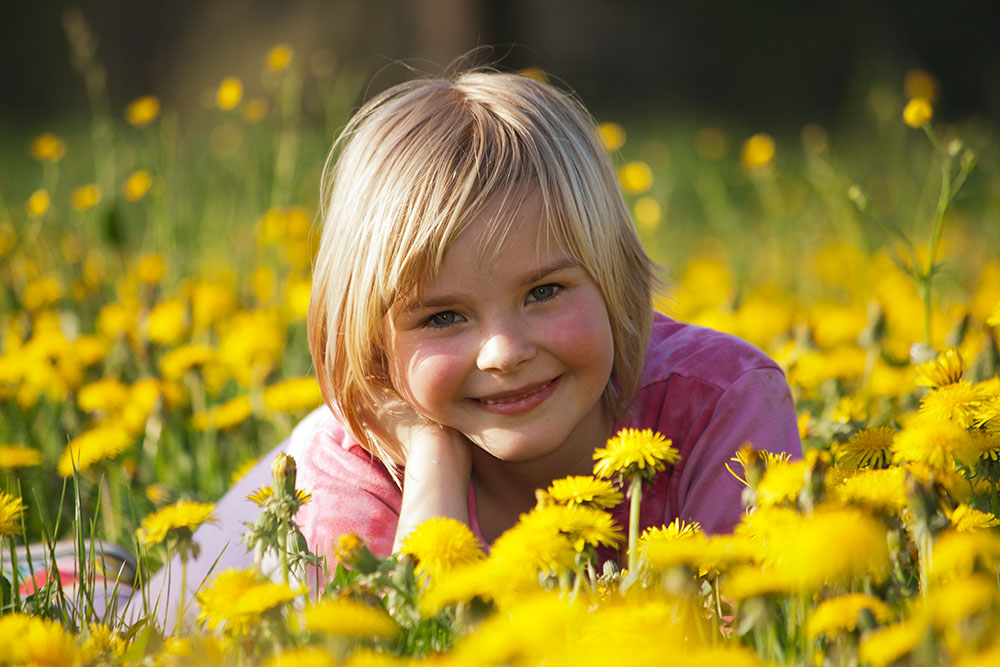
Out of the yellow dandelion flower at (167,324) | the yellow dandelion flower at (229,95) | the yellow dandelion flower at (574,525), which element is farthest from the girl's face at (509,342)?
the yellow dandelion flower at (229,95)

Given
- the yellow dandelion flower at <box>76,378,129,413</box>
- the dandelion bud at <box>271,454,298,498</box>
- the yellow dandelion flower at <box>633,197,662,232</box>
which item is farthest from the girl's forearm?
the yellow dandelion flower at <box>633,197,662,232</box>

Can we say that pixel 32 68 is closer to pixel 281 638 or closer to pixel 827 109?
pixel 827 109

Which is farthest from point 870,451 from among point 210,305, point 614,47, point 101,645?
point 614,47

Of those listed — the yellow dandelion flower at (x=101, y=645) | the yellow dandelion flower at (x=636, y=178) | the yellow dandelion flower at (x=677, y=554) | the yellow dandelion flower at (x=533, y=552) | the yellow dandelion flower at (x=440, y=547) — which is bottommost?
the yellow dandelion flower at (x=101, y=645)

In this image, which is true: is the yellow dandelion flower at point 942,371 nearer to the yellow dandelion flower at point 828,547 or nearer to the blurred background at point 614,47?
the yellow dandelion flower at point 828,547

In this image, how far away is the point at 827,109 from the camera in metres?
9.93

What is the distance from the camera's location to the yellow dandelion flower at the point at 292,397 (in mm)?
2086

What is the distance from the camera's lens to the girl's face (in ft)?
4.63

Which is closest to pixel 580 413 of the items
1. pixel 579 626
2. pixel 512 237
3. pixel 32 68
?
pixel 512 237

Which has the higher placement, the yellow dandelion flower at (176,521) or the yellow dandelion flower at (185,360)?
the yellow dandelion flower at (176,521)

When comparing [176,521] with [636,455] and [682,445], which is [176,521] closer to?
[636,455]

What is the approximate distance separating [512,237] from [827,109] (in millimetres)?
9175

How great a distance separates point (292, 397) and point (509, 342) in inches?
32.2

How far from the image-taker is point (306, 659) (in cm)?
81
